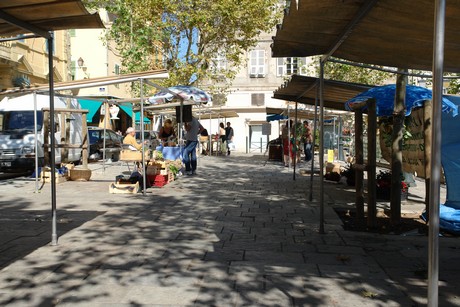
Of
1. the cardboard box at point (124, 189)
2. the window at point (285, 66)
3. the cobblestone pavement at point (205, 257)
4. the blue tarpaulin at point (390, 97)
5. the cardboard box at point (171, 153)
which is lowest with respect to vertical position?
the cobblestone pavement at point (205, 257)

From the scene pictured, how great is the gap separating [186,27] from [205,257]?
16844 millimetres

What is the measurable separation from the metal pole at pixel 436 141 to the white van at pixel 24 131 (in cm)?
1142

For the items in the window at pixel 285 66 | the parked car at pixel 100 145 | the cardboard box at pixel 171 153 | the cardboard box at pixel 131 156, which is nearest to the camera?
the cardboard box at pixel 131 156

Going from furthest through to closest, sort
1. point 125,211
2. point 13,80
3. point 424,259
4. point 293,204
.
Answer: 1. point 13,80
2. point 293,204
3. point 125,211
4. point 424,259

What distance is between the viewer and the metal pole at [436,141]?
242cm

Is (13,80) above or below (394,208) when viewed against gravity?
above

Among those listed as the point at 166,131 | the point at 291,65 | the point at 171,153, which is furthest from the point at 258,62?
the point at 171,153

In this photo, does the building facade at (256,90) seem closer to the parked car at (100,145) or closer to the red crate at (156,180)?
the parked car at (100,145)

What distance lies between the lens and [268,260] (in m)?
4.73

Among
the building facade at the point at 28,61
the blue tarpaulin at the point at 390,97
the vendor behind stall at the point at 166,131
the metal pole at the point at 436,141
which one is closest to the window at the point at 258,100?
the building facade at the point at 28,61

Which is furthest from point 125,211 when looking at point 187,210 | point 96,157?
point 96,157

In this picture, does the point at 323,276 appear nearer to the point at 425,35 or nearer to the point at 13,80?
the point at 425,35

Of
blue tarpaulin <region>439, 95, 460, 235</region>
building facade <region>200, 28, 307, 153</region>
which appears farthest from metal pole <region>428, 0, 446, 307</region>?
building facade <region>200, 28, 307, 153</region>

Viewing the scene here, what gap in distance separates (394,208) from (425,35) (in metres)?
2.79
